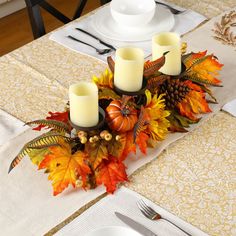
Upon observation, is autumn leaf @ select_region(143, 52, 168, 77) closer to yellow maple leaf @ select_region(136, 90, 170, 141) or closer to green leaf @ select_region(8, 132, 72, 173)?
yellow maple leaf @ select_region(136, 90, 170, 141)

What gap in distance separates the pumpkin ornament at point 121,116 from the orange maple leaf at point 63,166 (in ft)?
0.31

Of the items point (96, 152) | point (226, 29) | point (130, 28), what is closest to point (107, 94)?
point (96, 152)

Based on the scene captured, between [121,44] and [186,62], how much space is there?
0.27 m

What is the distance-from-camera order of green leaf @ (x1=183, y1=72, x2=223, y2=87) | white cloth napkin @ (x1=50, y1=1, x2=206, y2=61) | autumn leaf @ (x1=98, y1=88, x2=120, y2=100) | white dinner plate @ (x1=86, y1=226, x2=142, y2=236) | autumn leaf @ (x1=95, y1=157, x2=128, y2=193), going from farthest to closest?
white cloth napkin @ (x1=50, y1=1, x2=206, y2=61)
green leaf @ (x1=183, y1=72, x2=223, y2=87)
autumn leaf @ (x1=98, y1=88, x2=120, y2=100)
autumn leaf @ (x1=95, y1=157, x2=128, y2=193)
white dinner plate @ (x1=86, y1=226, x2=142, y2=236)

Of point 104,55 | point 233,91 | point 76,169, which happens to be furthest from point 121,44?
point 76,169

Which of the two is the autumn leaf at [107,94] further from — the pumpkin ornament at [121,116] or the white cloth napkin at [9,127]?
the white cloth napkin at [9,127]

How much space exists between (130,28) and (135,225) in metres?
0.76

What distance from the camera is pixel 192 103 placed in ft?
4.37

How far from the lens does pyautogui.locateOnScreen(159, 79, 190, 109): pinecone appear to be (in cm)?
131

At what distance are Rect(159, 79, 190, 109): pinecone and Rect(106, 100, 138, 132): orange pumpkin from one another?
13cm

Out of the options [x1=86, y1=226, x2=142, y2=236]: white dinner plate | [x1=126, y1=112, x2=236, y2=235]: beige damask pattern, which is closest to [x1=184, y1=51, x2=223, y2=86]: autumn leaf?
[x1=126, y1=112, x2=236, y2=235]: beige damask pattern

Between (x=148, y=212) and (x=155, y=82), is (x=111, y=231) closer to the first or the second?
(x=148, y=212)

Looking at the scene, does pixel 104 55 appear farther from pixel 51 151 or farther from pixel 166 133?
pixel 51 151

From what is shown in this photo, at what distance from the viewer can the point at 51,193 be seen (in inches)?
45.3
